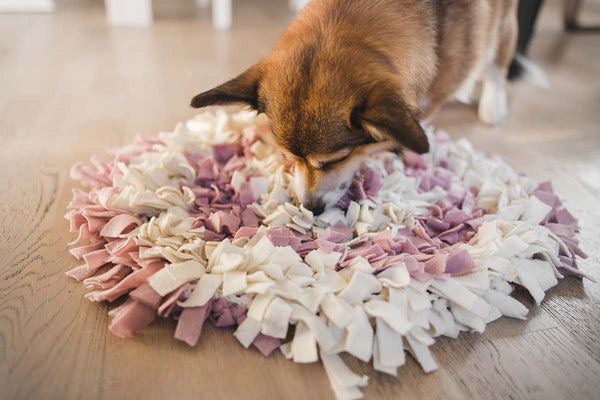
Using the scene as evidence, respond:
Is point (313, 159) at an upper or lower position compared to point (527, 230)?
→ upper

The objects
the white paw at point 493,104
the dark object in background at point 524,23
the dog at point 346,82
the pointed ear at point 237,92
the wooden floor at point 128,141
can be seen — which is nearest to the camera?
the wooden floor at point 128,141

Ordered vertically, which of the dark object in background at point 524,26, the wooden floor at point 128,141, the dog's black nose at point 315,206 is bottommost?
the wooden floor at point 128,141

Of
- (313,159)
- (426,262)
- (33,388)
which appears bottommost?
(33,388)

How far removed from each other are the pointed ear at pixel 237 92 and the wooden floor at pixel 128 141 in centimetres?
61

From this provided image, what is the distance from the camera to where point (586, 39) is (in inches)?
153

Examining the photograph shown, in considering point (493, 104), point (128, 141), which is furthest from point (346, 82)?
point (493, 104)

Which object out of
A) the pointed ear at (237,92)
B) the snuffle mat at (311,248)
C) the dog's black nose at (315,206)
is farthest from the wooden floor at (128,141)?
the pointed ear at (237,92)

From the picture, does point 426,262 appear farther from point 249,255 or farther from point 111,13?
point 111,13

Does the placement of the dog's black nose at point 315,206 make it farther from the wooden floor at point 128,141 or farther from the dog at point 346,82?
the wooden floor at point 128,141

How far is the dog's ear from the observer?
43.6 inches

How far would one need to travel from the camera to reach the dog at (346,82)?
4.09ft

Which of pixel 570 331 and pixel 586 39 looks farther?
pixel 586 39

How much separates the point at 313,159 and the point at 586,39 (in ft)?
11.7

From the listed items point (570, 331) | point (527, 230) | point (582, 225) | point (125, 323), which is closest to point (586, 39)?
point (582, 225)
